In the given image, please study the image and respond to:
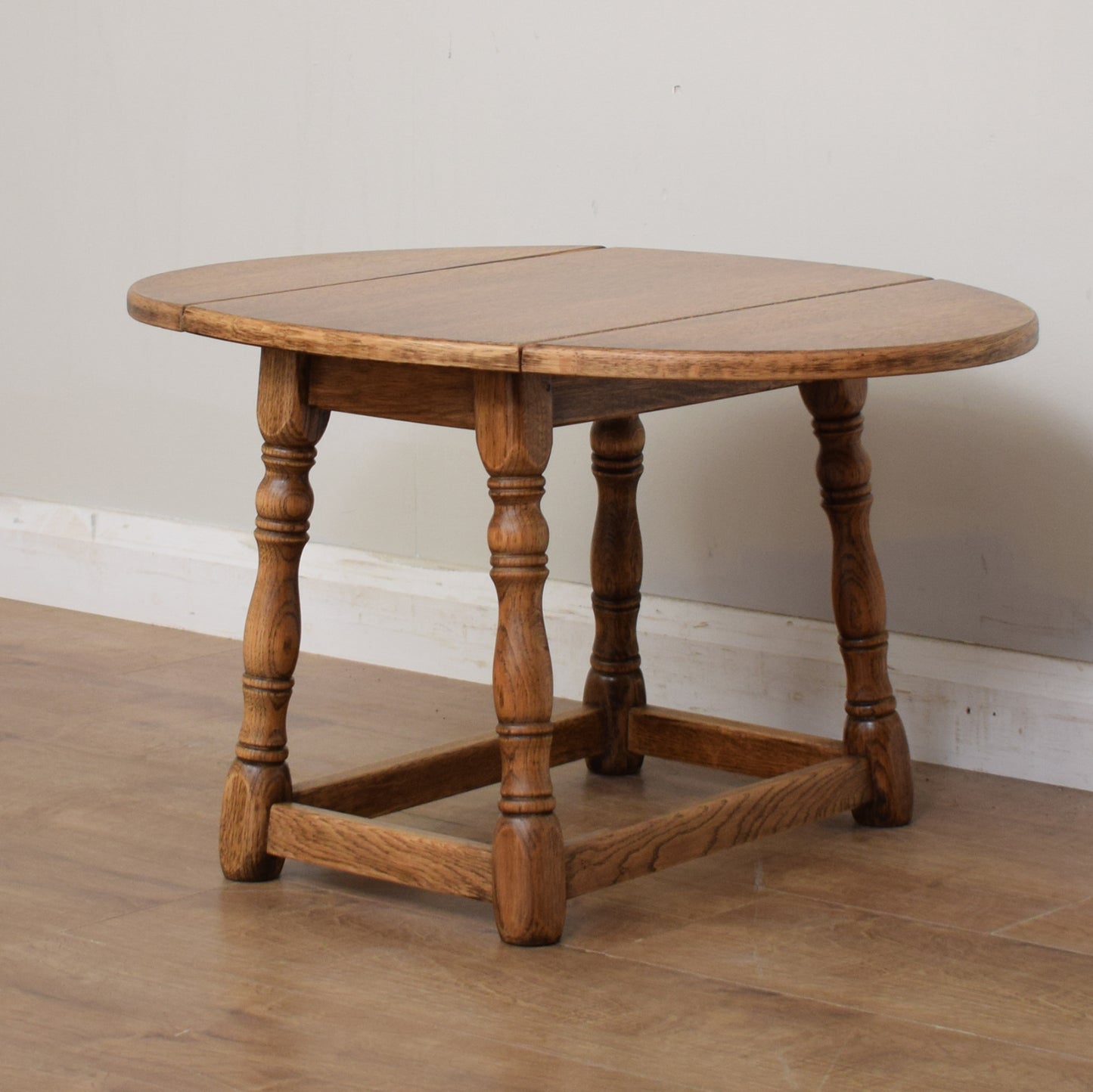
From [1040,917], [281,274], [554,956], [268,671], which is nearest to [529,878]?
[554,956]

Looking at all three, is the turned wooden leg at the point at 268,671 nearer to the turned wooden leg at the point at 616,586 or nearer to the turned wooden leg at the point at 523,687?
the turned wooden leg at the point at 523,687

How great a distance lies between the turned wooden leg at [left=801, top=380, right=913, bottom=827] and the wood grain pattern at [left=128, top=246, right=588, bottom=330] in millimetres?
422

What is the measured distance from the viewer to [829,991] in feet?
5.50

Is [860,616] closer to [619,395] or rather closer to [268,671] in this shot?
[619,395]

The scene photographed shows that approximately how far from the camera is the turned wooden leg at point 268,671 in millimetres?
1889

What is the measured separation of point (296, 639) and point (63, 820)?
15.4 inches

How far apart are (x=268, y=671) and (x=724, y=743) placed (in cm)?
58

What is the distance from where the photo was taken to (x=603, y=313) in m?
1.76

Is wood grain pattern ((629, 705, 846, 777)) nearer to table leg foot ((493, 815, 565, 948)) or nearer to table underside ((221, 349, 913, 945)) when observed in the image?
table underside ((221, 349, 913, 945))

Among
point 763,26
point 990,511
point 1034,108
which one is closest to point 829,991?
point 990,511

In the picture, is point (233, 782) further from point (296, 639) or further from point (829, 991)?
point (829, 991)

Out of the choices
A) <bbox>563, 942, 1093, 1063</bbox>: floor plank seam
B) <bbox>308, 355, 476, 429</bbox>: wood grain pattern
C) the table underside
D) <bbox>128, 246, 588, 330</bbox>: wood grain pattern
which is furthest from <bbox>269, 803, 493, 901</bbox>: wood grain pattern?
<bbox>128, 246, 588, 330</bbox>: wood grain pattern

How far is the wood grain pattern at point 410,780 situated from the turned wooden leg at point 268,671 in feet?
0.17

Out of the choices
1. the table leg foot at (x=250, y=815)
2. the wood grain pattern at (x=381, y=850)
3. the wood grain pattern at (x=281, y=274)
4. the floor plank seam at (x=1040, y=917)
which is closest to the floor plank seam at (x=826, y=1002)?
the wood grain pattern at (x=381, y=850)
